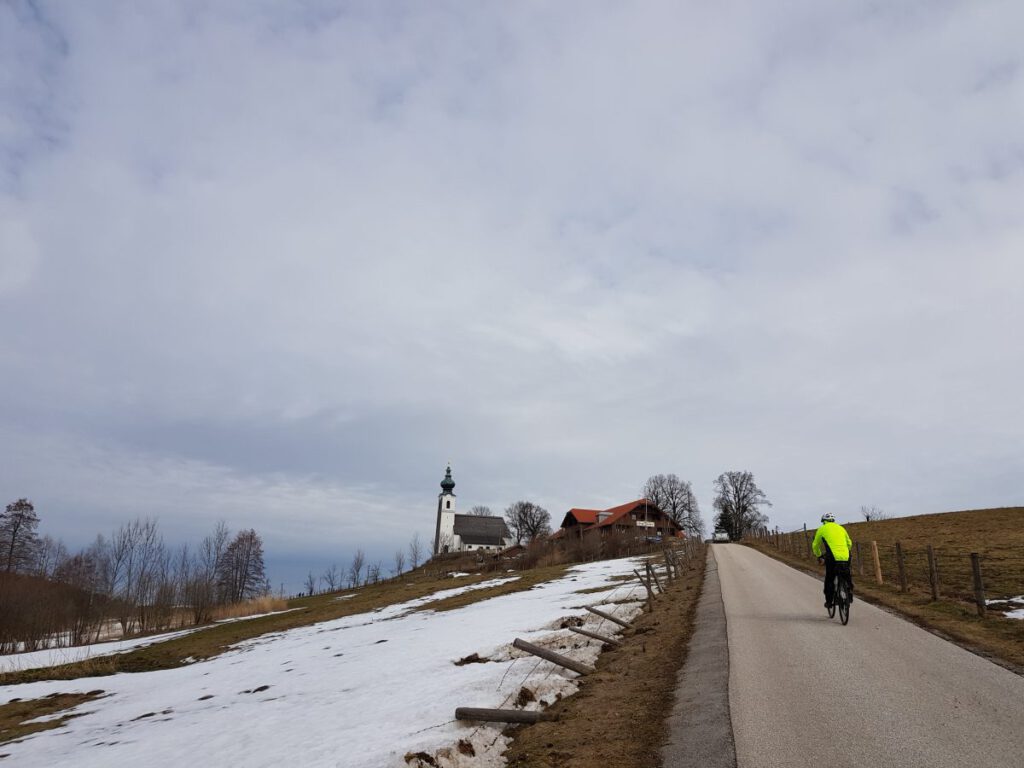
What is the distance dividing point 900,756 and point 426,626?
2135cm

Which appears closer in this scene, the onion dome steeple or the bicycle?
the bicycle

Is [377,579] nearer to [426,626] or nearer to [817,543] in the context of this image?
[426,626]

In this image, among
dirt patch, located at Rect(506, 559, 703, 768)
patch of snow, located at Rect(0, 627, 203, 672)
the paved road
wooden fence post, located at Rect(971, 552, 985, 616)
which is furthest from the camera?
patch of snow, located at Rect(0, 627, 203, 672)

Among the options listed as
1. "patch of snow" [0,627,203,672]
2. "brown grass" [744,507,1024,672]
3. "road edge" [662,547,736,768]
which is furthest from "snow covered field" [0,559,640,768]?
"patch of snow" [0,627,203,672]

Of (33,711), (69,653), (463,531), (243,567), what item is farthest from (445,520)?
(33,711)

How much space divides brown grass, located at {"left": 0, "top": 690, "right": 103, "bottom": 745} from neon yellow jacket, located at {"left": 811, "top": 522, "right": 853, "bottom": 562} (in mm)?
19708

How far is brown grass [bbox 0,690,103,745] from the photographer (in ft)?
54.7

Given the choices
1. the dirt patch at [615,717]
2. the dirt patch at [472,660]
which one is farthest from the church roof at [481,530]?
the dirt patch at [615,717]

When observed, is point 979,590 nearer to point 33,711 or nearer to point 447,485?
point 33,711

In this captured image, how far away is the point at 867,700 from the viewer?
22.2 ft

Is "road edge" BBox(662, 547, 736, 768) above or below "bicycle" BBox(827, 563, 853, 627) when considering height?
below

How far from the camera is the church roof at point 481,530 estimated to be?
419 ft

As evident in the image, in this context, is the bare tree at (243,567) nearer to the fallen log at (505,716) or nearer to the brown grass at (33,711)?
the brown grass at (33,711)

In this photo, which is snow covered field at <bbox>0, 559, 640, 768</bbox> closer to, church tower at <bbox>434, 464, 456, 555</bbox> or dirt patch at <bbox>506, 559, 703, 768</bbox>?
dirt patch at <bbox>506, 559, 703, 768</bbox>
